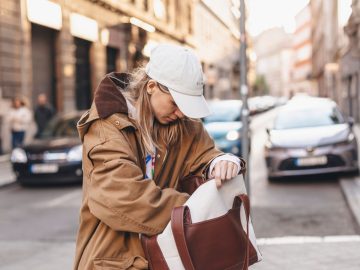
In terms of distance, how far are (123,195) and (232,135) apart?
12183 millimetres

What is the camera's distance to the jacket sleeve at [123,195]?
191 cm

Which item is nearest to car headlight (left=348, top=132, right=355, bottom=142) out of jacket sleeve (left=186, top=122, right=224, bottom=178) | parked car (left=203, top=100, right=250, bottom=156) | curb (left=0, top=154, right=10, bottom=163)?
parked car (left=203, top=100, right=250, bottom=156)

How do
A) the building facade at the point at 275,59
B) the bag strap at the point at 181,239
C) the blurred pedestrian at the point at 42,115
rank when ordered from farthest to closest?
the building facade at the point at 275,59 < the blurred pedestrian at the point at 42,115 < the bag strap at the point at 181,239

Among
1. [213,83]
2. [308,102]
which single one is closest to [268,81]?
[213,83]

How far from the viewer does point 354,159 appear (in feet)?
37.7

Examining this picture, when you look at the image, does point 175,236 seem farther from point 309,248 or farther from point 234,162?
point 309,248

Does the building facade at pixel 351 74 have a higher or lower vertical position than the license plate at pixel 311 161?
Result: higher

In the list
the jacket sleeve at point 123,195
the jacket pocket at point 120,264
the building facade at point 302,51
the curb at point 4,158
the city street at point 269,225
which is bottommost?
the city street at point 269,225

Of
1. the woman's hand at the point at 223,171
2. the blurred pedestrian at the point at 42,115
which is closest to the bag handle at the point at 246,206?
the woman's hand at the point at 223,171

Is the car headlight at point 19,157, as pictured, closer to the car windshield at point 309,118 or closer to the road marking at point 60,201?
the road marking at point 60,201

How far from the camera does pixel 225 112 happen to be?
51.4 ft

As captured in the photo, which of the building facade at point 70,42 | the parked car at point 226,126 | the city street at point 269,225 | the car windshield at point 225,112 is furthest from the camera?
the building facade at point 70,42

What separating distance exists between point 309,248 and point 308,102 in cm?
773

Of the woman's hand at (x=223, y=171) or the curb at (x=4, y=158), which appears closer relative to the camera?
the woman's hand at (x=223, y=171)
